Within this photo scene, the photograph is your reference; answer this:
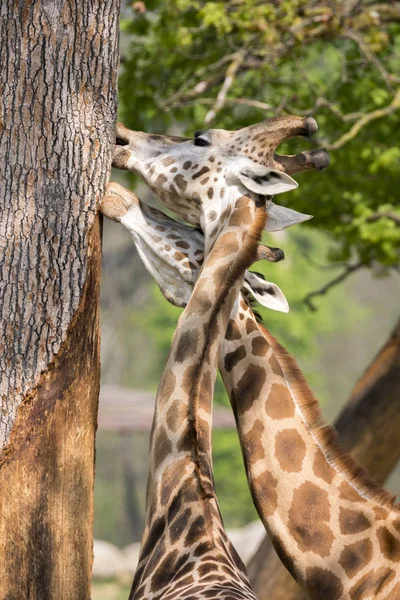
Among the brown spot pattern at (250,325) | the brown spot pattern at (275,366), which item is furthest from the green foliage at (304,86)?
the brown spot pattern at (275,366)

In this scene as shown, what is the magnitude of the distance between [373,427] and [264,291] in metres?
4.24

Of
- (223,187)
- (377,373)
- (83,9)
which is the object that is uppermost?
(83,9)

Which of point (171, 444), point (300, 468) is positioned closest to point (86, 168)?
point (171, 444)

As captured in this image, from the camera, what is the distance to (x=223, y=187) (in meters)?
3.14

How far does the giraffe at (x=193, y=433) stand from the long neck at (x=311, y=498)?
20cm

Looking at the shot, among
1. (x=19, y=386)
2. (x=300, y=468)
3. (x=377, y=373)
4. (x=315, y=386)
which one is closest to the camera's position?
(x=19, y=386)

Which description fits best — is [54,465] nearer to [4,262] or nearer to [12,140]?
[4,262]

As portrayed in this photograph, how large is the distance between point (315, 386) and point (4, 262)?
23773 mm

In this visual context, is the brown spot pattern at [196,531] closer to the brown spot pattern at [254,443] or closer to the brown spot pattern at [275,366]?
the brown spot pattern at [254,443]

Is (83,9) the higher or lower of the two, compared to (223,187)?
higher

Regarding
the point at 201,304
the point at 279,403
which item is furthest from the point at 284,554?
the point at 201,304

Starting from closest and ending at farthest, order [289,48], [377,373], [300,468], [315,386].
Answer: [300,468]
[289,48]
[377,373]
[315,386]

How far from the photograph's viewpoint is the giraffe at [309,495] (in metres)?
2.95

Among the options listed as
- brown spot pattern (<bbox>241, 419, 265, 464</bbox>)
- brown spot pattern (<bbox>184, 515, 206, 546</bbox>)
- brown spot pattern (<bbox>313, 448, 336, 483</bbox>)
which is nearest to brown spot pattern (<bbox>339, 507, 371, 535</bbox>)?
brown spot pattern (<bbox>313, 448, 336, 483</bbox>)
